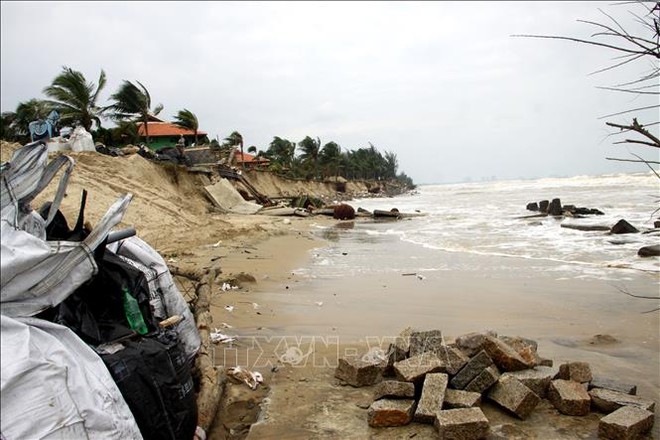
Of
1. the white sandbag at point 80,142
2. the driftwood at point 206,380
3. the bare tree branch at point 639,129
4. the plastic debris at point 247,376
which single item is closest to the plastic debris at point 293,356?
the plastic debris at point 247,376

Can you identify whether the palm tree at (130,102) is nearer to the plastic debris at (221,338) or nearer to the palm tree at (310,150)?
the plastic debris at (221,338)

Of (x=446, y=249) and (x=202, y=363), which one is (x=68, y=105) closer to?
(x=446, y=249)

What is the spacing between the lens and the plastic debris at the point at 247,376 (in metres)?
3.48

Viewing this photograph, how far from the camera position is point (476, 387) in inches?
120

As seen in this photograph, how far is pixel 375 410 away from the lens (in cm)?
288

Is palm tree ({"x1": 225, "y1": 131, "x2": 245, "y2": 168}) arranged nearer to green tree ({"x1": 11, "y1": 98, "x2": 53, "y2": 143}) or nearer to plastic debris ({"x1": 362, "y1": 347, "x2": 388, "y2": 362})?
green tree ({"x1": 11, "y1": 98, "x2": 53, "y2": 143})

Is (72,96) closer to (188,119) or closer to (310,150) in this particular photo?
(188,119)

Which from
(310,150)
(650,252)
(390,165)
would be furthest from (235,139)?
(390,165)

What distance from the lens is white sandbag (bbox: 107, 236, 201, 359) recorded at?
100 inches

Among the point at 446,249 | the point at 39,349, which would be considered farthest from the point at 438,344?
the point at 446,249

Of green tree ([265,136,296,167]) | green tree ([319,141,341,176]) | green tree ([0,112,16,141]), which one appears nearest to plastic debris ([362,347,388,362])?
green tree ([0,112,16,141])

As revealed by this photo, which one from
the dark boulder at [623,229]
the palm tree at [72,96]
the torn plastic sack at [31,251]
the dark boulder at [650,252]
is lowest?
the dark boulder at [650,252]

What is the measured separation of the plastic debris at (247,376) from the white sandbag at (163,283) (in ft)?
2.75

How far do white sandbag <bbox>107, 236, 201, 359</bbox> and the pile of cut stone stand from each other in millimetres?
1270
